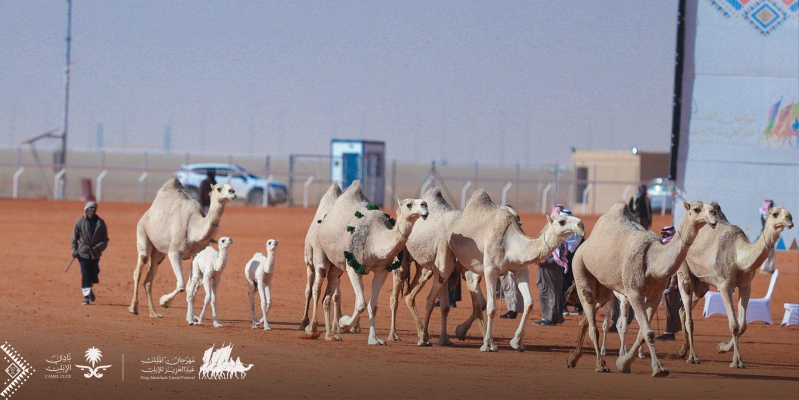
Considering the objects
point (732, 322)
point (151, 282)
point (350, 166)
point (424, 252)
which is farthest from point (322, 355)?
point (350, 166)

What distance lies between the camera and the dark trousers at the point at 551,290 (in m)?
18.2

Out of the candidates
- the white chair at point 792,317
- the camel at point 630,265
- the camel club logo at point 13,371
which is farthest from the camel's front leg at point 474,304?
Result: the white chair at point 792,317

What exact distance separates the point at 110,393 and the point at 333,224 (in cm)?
537

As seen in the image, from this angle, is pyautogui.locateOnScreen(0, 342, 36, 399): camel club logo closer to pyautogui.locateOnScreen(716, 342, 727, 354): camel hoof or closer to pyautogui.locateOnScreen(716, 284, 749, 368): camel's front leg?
pyautogui.locateOnScreen(716, 284, 749, 368): camel's front leg

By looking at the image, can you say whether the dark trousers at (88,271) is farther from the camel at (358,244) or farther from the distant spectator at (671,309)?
the distant spectator at (671,309)

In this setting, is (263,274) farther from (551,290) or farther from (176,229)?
(551,290)

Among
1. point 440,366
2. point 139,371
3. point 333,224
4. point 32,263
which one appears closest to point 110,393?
point 139,371

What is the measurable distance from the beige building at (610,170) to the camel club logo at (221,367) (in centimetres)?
3601

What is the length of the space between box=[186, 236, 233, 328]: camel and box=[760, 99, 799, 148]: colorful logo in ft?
45.5

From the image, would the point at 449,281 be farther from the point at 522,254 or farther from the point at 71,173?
the point at 71,173

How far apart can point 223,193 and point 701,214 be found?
710 cm

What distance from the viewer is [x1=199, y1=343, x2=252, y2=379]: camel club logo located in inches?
456

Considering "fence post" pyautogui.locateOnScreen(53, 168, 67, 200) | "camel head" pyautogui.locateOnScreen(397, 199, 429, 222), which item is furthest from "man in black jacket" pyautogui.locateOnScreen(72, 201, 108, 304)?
"fence post" pyautogui.locateOnScreen(53, 168, 67, 200)

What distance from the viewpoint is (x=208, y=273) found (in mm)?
15891
